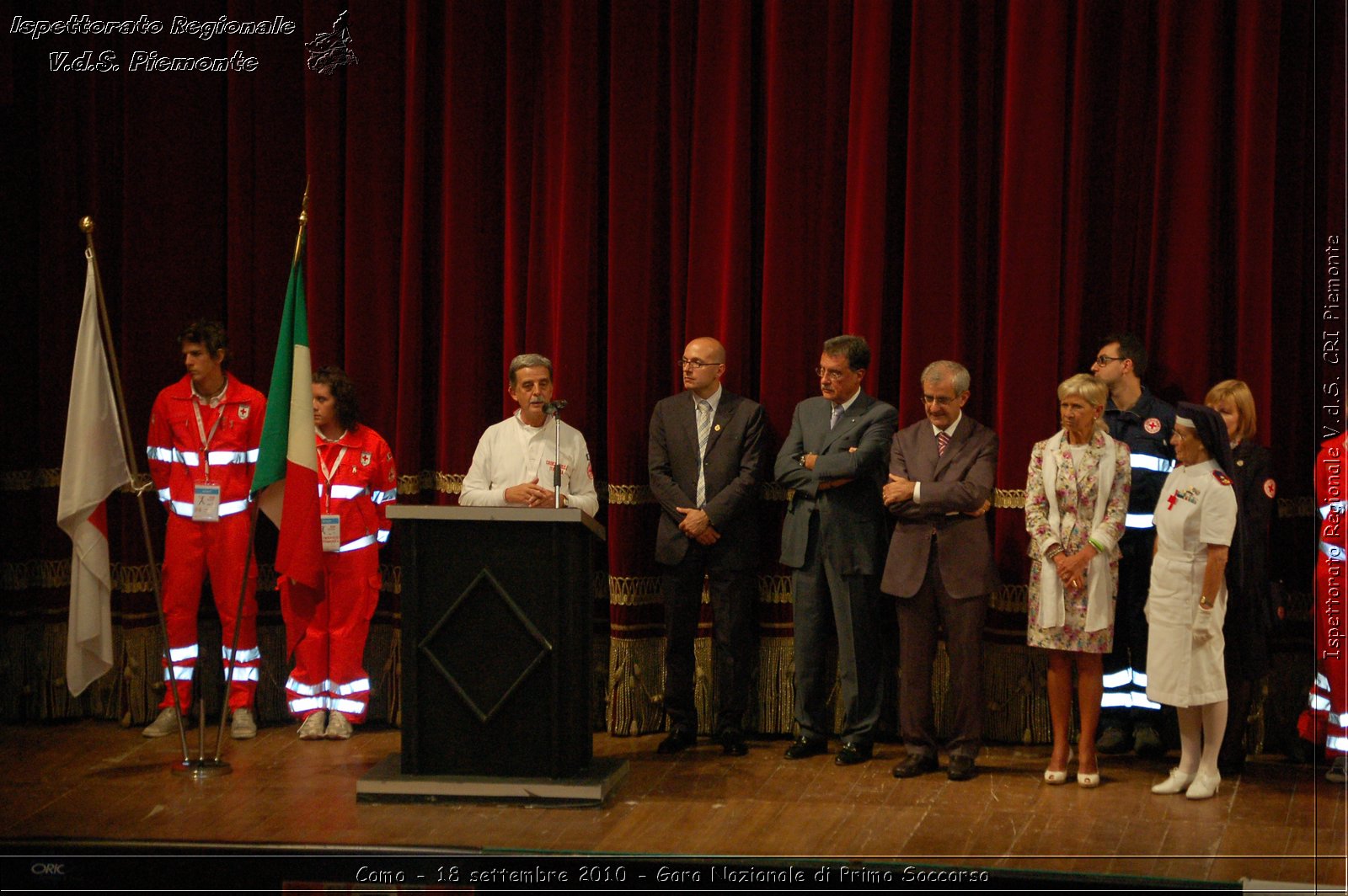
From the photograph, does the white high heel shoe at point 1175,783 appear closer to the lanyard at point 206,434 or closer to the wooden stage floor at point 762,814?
the wooden stage floor at point 762,814

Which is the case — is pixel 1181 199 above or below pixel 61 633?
above

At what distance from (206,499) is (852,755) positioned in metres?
2.93

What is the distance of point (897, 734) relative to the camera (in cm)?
560

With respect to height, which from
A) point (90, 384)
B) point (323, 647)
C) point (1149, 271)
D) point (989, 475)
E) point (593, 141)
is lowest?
point (323, 647)

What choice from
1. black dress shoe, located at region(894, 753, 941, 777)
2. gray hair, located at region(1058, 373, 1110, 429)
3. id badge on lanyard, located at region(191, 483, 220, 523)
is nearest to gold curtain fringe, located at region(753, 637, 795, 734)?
black dress shoe, located at region(894, 753, 941, 777)

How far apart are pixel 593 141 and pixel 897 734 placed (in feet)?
9.56

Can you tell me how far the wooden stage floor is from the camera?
161 inches

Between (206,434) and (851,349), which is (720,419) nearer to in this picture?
(851,349)

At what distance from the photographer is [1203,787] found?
4.69 m

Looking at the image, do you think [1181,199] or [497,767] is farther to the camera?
[1181,199]

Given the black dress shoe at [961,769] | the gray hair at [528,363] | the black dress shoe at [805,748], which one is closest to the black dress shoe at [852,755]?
the black dress shoe at [805,748]

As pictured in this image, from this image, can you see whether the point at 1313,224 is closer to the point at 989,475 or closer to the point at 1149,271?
the point at 1149,271

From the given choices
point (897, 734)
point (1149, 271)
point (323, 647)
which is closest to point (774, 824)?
point (897, 734)

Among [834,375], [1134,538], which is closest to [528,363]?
[834,375]
